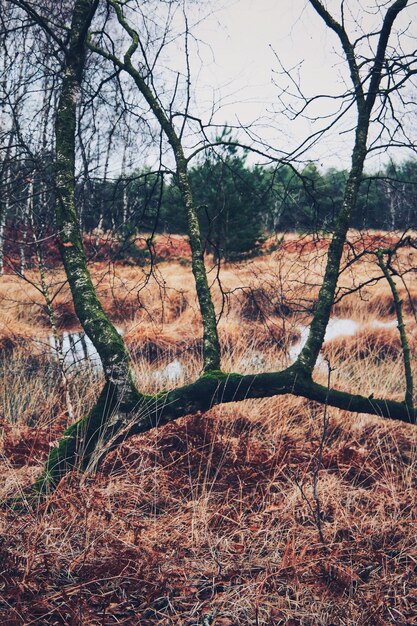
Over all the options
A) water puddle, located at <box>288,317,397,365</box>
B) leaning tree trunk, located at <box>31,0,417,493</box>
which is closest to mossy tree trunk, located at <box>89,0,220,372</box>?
leaning tree trunk, located at <box>31,0,417,493</box>

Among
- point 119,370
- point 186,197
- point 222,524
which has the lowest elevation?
point 222,524

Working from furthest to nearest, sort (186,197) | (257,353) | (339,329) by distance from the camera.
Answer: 1. (339,329)
2. (257,353)
3. (186,197)

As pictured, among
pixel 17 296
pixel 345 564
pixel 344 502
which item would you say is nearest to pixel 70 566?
pixel 345 564

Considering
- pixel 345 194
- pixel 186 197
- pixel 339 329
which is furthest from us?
pixel 339 329

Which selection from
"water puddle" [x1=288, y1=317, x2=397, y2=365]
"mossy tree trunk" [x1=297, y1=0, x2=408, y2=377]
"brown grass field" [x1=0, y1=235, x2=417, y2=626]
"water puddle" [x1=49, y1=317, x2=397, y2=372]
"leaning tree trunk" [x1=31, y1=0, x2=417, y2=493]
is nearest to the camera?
"brown grass field" [x1=0, y1=235, x2=417, y2=626]

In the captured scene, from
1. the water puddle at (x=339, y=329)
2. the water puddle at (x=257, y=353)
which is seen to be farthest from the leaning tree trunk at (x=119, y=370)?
the water puddle at (x=339, y=329)

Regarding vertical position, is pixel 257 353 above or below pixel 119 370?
below

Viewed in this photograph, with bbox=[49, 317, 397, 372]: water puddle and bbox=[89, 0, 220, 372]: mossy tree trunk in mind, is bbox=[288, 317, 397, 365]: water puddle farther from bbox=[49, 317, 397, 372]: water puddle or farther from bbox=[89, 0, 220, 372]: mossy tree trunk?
bbox=[89, 0, 220, 372]: mossy tree trunk

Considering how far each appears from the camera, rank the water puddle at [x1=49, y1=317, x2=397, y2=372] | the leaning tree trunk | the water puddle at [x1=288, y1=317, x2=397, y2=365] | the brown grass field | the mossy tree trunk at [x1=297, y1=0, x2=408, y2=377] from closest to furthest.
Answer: the brown grass field
the leaning tree trunk
the mossy tree trunk at [x1=297, y1=0, x2=408, y2=377]
the water puddle at [x1=49, y1=317, x2=397, y2=372]
the water puddle at [x1=288, y1=317, x2=397, y2=365]

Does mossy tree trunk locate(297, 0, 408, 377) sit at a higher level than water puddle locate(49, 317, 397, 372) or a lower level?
higher

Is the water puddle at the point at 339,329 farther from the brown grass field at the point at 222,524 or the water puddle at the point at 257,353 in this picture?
the brown grass field at the point at 222,524

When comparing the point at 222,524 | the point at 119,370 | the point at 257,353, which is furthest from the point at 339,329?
the point at 119,370

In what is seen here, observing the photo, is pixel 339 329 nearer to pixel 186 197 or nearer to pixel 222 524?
pixel 186 197

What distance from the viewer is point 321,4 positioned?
3.10 metres
